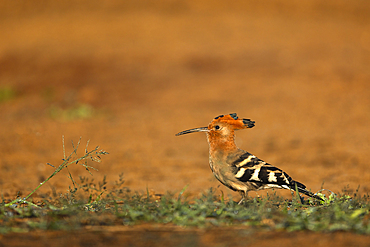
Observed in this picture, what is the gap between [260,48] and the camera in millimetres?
17406

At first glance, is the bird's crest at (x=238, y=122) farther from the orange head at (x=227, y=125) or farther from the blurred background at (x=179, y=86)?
the blurred background at (x=179, y=86)

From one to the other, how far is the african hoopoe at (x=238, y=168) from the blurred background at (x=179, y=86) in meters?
1.00

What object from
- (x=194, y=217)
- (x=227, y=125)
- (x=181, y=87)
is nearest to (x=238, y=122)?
(x=227, y=125)

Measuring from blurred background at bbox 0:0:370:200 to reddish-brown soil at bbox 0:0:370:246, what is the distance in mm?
53

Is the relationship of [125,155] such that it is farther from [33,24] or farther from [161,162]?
[33,24]

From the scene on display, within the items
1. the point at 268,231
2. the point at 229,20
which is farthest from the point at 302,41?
the point at 268,231

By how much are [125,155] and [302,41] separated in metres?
11.9

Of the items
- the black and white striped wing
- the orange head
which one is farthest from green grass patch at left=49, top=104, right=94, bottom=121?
the black and white striped wing

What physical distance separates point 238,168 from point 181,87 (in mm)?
11576

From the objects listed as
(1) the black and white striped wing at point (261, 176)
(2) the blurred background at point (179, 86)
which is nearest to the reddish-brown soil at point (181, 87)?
(2) the blurred background at point (179, 86)

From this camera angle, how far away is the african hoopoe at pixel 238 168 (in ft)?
12.4

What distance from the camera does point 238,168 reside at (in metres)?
3.82

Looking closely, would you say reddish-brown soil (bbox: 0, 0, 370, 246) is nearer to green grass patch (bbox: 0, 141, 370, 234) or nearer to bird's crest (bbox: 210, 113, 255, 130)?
green grass patch (bbox: 0, 141, 370, 234)

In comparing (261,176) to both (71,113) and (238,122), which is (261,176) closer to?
(238,122)
